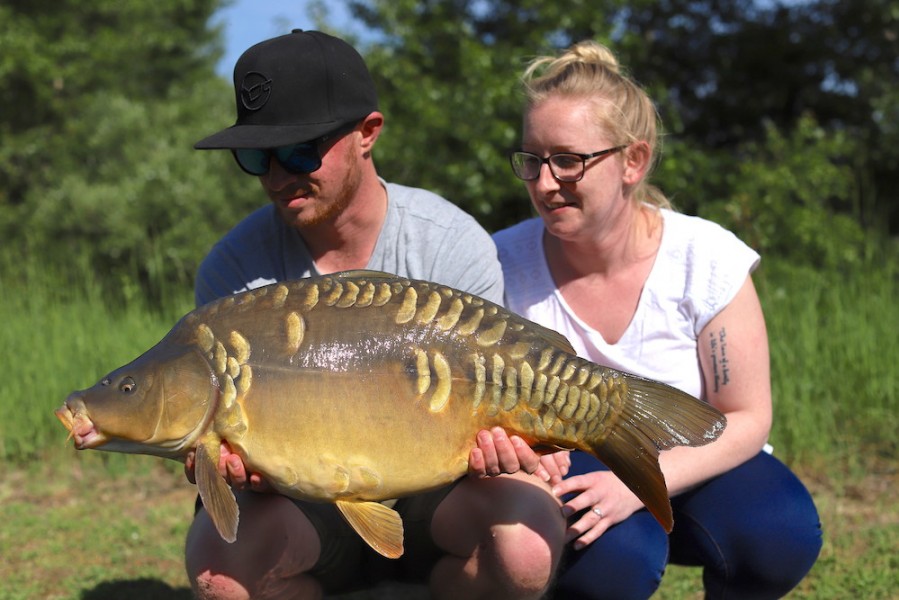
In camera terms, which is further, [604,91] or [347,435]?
[604,91]

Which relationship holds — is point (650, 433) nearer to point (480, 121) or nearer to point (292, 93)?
point (292, 93)

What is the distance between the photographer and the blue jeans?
236 centimetres

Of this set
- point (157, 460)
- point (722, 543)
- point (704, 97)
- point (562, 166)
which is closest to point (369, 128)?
point (562, 166)

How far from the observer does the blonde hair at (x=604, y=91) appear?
2.55 metres

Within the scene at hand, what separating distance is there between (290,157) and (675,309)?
99 cm

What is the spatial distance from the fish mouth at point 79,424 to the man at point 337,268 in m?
0.19

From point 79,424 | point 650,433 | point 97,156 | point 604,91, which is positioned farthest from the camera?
point 97,156

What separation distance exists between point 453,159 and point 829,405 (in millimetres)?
4409

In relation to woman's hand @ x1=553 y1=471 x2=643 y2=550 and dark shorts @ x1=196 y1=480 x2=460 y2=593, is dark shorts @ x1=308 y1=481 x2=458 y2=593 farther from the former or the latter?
woman's hand @ x1=553 y1=471 x2=643 y2=550

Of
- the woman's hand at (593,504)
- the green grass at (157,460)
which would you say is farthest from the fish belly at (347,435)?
the green grass at (157,460)

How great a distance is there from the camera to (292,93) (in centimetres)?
236

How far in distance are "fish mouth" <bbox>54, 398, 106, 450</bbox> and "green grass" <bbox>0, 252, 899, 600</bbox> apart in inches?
49.9

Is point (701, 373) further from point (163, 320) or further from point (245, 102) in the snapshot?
point (163, 320)

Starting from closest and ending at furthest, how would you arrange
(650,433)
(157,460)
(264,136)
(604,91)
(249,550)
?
1. (650,433)
2. (249,550)
3. (264,136)
4. (604,91)
5. (157,460)
